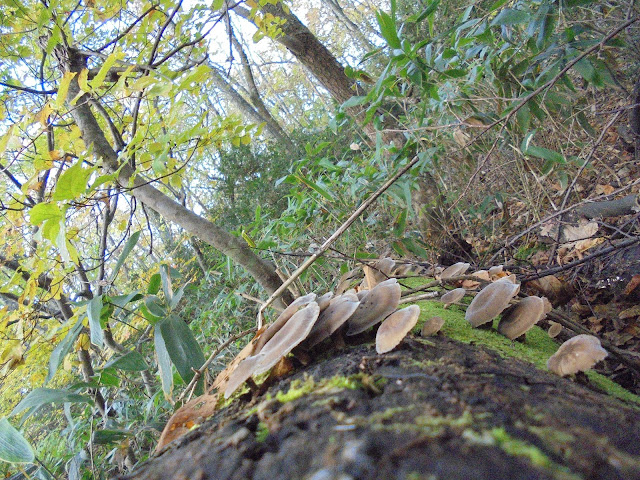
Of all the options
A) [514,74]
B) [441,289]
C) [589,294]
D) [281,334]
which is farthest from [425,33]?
[281,334]

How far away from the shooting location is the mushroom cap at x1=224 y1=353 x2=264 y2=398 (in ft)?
2.33

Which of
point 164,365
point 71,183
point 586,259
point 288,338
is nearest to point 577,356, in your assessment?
point 288,338

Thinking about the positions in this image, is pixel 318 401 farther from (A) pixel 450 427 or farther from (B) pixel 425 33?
(B) pixel 425 33

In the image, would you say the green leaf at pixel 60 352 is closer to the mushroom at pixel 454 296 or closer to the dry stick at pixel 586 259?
the mushroom at pixel 454 296

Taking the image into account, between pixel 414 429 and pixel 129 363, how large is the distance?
113 cm

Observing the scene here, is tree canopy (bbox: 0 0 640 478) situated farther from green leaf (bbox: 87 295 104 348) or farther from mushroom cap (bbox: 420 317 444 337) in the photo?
mushroom cap (bbox: 420 317 444 337)

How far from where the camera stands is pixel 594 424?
49cm

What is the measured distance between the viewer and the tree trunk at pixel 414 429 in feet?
1.31

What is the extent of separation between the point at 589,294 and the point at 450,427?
75.6 inches

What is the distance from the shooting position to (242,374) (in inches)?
28.5

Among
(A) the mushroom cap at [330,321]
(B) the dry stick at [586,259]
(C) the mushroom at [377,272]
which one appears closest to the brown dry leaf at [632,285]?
(B) the dry stick at [586,259]

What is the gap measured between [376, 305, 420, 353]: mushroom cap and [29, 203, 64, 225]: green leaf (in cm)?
90

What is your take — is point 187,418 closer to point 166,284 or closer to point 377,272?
point 166,284

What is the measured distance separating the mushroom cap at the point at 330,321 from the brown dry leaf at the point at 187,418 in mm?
226
